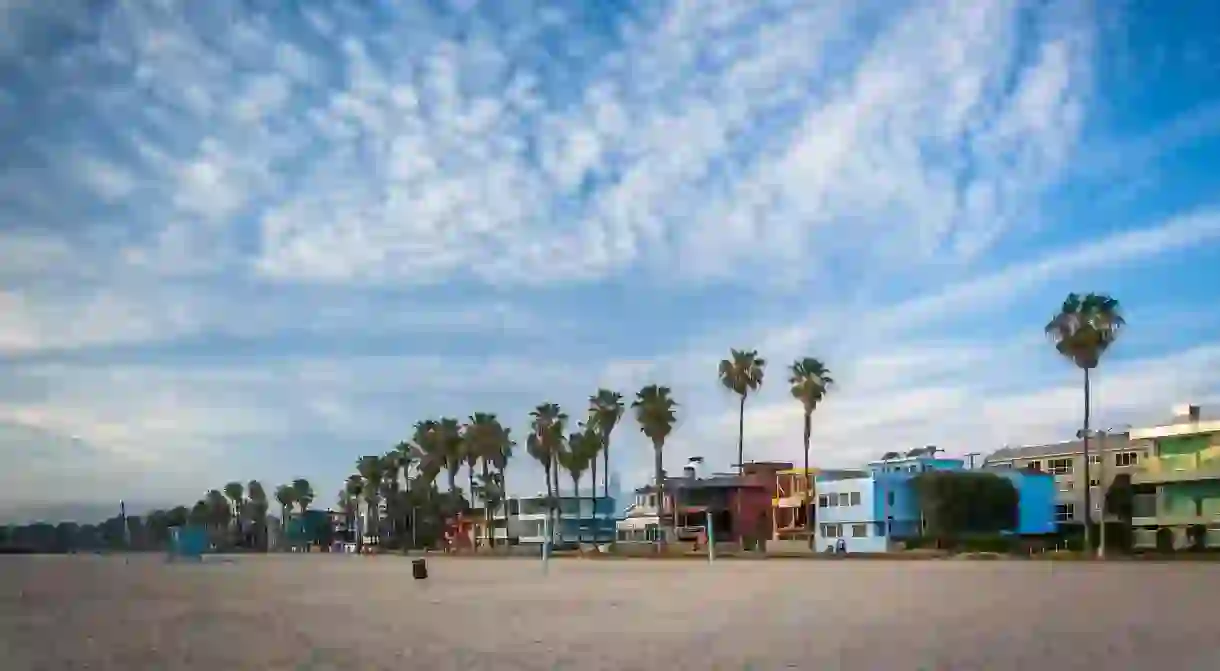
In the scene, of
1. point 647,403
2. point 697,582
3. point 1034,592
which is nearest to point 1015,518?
point 647,403

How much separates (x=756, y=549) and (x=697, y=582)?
2075 inches

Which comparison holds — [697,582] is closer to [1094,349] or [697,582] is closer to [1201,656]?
[1201,656]

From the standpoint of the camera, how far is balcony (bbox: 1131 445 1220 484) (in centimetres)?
7700

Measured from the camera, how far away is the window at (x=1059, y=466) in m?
104

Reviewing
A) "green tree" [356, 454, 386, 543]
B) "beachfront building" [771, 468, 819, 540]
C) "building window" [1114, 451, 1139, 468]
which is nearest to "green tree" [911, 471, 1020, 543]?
"building window" [1114, 451, 1139, 468]

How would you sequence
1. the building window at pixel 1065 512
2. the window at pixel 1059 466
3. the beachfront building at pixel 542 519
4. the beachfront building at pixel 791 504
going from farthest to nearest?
the beachfront building at pixel 542 519
the beachfront building at pixel 791 504
the window at pixel 1059 466
the building window at pixel 1065 512

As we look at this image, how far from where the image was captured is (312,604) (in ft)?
101

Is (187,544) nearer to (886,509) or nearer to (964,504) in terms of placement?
(886,509)

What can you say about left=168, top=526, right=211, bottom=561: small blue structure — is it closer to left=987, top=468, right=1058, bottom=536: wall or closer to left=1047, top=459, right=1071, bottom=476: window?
left=987, top=468, right=1058, bottom=536: wall

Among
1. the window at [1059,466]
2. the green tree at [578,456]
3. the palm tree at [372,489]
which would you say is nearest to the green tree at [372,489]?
the palm tree at [372,489]

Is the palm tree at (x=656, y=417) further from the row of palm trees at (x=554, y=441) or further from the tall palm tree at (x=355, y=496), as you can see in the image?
the tall palm tree at (x=355, y=496)

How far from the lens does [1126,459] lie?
9600cm

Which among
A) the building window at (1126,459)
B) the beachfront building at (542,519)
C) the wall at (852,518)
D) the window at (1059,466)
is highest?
the building window at (1126,459)

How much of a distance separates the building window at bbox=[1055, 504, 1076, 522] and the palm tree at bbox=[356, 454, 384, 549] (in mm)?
103190
